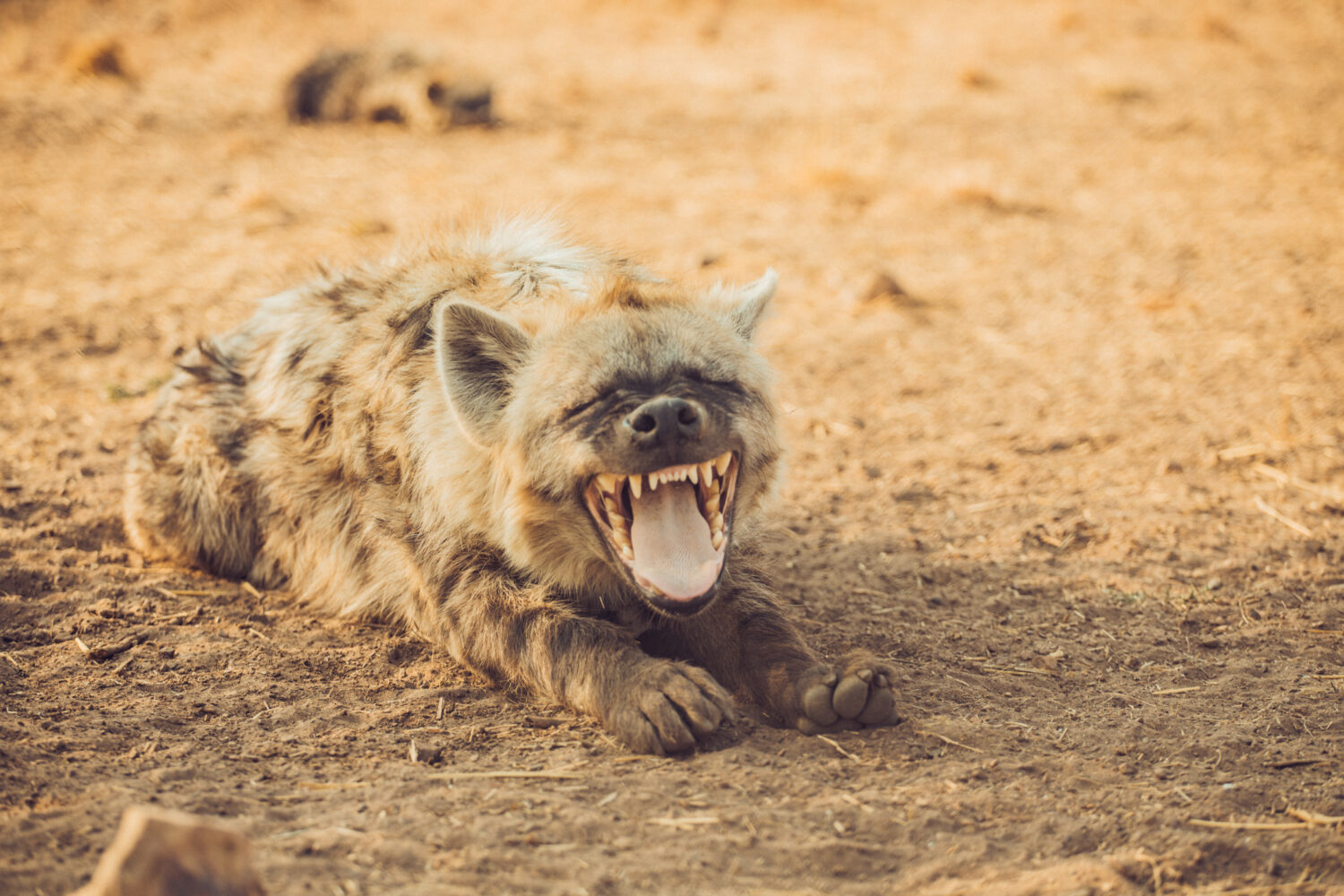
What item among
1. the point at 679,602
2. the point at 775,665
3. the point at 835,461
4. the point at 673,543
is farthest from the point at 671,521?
the point at 835,461

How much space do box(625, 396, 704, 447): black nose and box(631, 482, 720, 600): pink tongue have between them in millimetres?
214

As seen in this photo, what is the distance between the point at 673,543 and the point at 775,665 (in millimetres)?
387

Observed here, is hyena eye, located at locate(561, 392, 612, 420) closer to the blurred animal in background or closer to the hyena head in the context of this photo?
the hyena head

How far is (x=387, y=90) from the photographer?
8141 mm

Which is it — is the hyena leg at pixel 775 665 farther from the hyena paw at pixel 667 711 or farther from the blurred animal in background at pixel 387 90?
the blurred animal in background at pixel 387 90

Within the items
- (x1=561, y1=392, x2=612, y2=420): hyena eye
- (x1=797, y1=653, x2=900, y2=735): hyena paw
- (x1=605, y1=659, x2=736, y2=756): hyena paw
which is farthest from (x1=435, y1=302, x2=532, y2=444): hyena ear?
(x1=797, y1=653, x2=900, y2=735): hyena paw

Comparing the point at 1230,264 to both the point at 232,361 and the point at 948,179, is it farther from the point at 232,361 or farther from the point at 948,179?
the point at 232,361

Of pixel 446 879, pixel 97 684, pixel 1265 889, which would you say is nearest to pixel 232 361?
pixel 97 684

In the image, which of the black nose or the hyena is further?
the hyena

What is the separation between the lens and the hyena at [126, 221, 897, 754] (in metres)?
2.45

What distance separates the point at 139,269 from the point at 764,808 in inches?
195

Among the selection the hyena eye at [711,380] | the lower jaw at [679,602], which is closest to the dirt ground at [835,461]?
the lower jaw at [679,602]

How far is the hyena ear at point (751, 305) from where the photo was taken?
9.45 feet

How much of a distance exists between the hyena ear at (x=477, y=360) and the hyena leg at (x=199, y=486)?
108 cm
